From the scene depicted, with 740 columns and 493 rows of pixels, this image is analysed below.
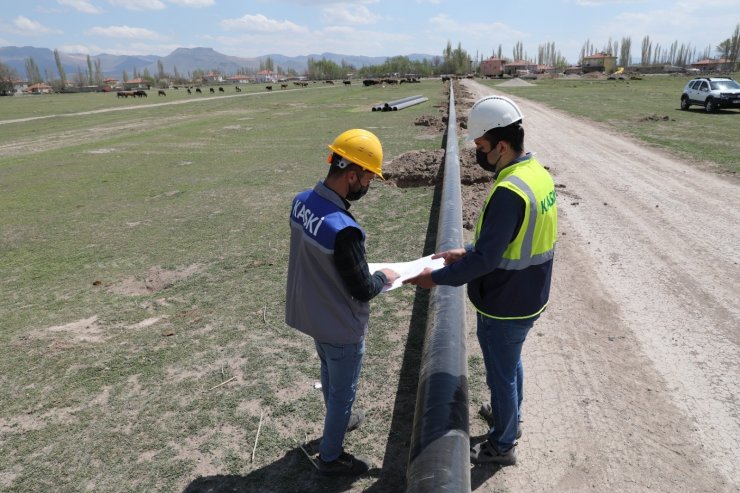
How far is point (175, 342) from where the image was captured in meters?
4.76

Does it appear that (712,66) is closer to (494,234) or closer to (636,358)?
(636,358)

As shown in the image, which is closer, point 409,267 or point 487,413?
point 409,267

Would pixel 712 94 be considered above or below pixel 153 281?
above

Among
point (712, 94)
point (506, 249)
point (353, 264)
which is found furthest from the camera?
point (712, 94)

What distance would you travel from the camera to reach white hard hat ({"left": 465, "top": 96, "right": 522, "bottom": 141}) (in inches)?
99.6

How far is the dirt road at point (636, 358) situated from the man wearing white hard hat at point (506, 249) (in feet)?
2.30

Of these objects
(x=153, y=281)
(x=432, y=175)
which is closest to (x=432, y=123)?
(x=432, y=175)

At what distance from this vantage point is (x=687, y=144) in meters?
13.7

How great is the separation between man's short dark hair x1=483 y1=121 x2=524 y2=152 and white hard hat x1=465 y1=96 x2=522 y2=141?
4 cm

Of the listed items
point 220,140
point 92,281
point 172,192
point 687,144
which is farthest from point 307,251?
point 220,140

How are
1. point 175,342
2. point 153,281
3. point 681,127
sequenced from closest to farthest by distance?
point 175,342, point 153,281, point 681,127

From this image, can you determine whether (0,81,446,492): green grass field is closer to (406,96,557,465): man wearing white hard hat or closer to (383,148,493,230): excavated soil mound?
(383,148,493,230): excavated soil mound

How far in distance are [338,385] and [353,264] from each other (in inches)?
34.0

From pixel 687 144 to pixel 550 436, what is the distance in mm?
13813
